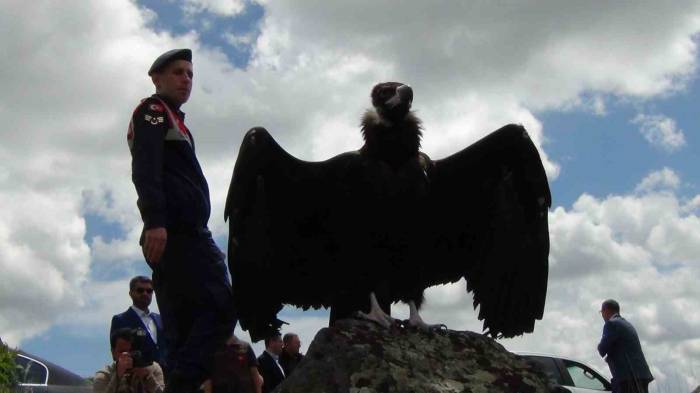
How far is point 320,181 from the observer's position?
570cm

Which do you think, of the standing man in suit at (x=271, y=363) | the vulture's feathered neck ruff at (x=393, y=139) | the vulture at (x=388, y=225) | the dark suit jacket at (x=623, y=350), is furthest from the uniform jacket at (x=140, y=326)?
the dark suit jacket at (x=623, y=350)

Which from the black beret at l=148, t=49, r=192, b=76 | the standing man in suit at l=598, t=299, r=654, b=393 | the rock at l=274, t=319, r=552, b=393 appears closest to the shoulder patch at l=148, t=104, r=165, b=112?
the black beret at l=148, t=49, r=192, b=76

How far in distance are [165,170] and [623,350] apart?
6.98m

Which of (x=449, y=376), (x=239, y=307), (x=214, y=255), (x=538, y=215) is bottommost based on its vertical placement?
(x=449, y=376)

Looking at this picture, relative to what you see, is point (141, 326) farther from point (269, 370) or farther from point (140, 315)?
point (269, 370)

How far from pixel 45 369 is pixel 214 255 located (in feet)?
16.3

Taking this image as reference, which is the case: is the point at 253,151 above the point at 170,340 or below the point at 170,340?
above

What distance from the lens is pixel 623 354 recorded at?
9.92 metres

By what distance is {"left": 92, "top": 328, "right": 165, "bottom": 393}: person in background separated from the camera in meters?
5.79

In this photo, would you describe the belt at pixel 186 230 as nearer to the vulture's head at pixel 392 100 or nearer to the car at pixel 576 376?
the vulture's head at pixel 392 100

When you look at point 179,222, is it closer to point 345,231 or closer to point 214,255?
point 214,255

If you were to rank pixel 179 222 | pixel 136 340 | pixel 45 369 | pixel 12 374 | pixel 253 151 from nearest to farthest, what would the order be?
pixel 179 222 < pixel 253 151 < pixel 136 340 < pixel 12 374 < pixel 45 369

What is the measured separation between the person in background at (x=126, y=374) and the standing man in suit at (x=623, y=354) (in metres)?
5.67

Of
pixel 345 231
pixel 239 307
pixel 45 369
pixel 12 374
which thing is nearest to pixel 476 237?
pixel 345 231
